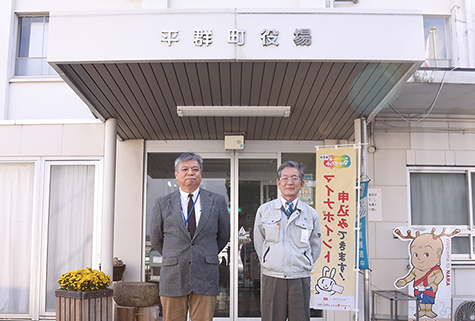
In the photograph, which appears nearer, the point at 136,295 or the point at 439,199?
the point at 136,295

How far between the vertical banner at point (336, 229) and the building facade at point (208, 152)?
22.6 inches

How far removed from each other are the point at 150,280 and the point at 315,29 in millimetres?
4090

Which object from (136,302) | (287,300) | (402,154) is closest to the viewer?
(287,300)

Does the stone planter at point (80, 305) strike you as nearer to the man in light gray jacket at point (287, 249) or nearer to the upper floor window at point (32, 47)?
the man in light gray jacket at point (287, 249)

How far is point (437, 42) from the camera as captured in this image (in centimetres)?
660

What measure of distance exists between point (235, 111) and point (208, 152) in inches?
57.0

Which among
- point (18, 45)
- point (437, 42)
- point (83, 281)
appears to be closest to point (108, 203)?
point (83, 281)

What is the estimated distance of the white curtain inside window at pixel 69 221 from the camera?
6.00 m

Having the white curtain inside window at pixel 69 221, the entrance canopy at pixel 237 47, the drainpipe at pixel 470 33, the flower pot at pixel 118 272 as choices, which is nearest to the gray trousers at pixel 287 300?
the entrance canopy at pixel 237 47

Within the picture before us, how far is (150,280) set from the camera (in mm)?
5980

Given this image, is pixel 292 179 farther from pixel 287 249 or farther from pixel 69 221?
pixel 69 221

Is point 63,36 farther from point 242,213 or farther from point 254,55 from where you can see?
point 242,213

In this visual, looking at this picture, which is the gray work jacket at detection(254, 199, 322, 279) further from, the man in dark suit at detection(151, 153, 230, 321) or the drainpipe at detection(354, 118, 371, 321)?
the drainpipe at detection(354, 118, 371, 321)

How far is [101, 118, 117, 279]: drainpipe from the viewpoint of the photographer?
4824 millimetres
